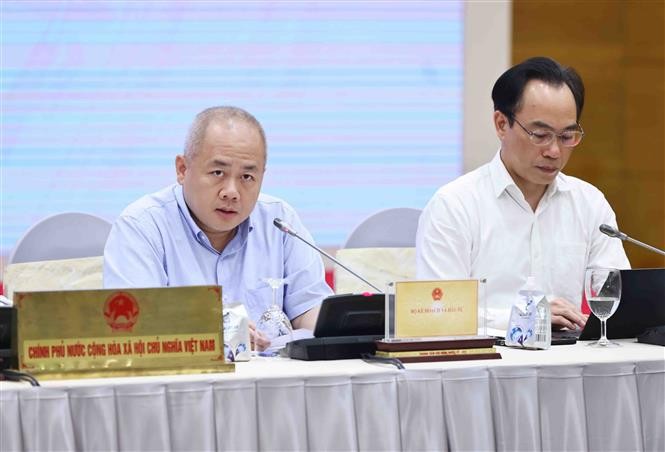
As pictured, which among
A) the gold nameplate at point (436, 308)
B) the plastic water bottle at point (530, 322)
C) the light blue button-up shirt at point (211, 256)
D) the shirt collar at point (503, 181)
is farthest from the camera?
the shirt collar at point (503, 181)

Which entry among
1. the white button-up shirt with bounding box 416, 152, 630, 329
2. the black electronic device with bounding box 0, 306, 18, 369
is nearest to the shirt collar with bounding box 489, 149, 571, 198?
the white button-up shirt with bounding box 416, 152, 630, 329

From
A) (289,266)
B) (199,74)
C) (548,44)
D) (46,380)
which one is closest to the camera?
(46,380)

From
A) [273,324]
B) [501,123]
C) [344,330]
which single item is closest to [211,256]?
[273,324]

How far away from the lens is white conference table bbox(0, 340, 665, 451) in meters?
1.76

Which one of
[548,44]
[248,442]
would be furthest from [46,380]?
[548,44]

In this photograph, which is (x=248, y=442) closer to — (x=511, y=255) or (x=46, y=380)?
(x=46, y=380)

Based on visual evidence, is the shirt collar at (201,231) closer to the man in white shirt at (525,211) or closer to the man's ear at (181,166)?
the man's ear at (181,166)

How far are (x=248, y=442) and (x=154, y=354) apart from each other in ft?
0.79

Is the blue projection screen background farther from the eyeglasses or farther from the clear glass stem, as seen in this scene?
the clear glass stem

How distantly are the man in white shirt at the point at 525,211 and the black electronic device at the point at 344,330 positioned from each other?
761mm

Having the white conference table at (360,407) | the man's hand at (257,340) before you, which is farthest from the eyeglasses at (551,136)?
the man's hand at (257,340)

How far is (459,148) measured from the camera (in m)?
4.58

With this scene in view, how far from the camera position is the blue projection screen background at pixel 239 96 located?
4.13 metres

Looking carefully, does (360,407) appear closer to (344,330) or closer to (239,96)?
Result: (344,330)
